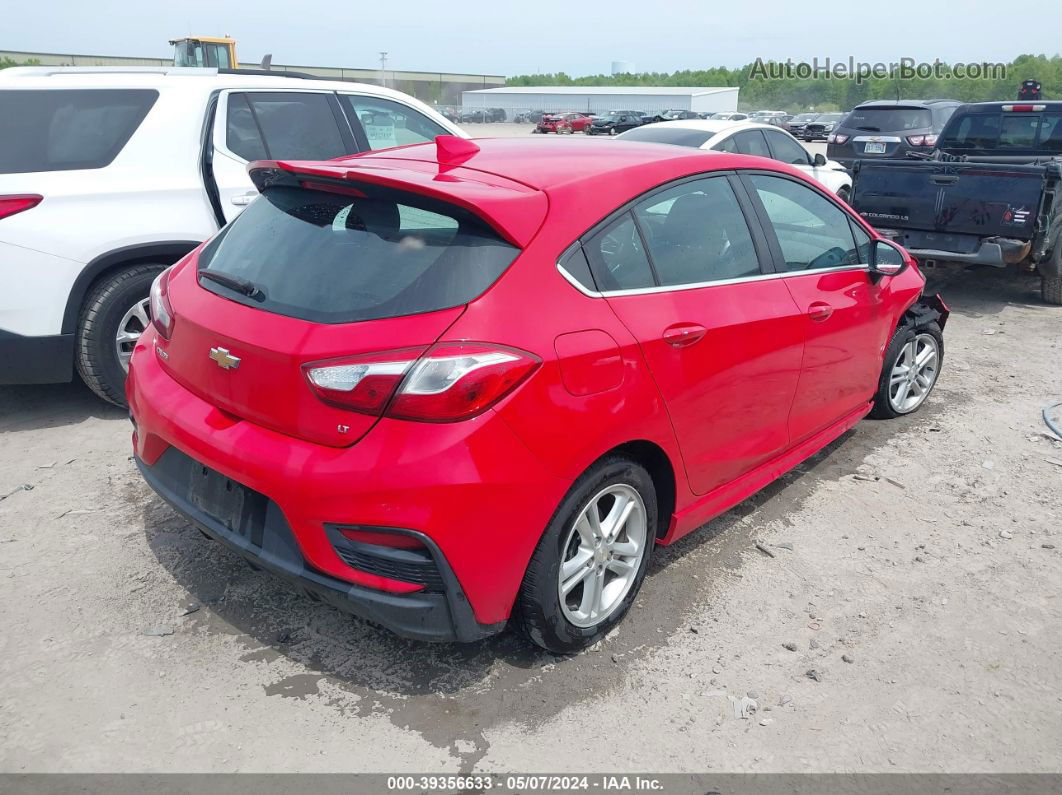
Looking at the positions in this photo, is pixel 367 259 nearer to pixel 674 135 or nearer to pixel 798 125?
pixel 674 135

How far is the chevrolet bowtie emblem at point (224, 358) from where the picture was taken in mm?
2670

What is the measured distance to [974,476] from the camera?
458 centimetres

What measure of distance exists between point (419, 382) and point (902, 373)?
3779mm

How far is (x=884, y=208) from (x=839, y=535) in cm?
523

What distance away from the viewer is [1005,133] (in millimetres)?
9586

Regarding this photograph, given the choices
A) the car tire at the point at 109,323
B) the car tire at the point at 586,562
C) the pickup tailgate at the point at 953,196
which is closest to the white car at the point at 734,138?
the pickup tailgate at the point at 953,196

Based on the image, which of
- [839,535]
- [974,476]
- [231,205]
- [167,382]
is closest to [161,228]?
[231,205]

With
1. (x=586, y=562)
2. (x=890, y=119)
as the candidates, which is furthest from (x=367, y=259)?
(x=890, y=119)

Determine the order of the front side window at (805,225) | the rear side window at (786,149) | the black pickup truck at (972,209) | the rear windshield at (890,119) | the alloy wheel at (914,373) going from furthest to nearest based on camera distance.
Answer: the rear windshield at (890,119) < the rear side window at (786,149) < the black pickup truck at (972,209) < the alloy wheel at (914,373) < the front side window at (805,225)

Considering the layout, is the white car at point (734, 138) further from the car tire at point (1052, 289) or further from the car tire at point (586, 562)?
the car tire at point (586, 562)

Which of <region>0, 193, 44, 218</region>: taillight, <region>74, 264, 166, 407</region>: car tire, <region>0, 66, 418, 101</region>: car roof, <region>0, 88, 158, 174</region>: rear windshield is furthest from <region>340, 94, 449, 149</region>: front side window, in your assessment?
<region>0, 193, 44, 218</region>: taillight

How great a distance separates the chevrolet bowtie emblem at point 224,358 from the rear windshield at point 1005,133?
9.57 meters

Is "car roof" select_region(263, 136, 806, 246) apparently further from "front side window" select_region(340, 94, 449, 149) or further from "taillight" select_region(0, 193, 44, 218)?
"front side window" select_region(340, 94, 449, 149)

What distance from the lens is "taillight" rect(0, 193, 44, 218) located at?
4.32 meters
